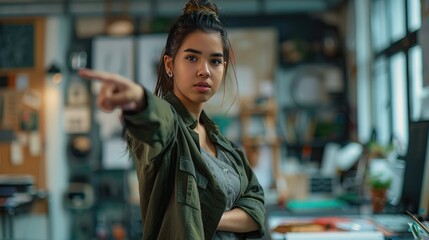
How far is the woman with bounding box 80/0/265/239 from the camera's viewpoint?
2.72 ft

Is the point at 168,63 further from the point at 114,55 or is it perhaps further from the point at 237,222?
the point at 114,55

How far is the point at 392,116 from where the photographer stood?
4645 millimetres

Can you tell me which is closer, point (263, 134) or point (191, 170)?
point (191, 170)

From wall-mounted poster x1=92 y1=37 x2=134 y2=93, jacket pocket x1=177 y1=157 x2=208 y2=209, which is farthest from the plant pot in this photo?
wall-mounted poster x1=92 y1=37 x2=134 y2=93

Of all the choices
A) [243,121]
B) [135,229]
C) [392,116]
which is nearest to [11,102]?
[135,229]

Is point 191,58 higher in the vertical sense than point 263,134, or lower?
higher

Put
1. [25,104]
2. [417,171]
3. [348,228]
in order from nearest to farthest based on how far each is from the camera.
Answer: [348,228] < [417,171] < [25,104]

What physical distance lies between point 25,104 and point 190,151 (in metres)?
5.43

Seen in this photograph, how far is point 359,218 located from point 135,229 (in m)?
3.66

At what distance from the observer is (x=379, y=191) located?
113 inches

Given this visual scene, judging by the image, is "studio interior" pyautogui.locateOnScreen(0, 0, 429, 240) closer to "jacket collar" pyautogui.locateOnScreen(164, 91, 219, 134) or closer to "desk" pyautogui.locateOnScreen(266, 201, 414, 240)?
"desk" pyautogui.locateOnScreen(266, 201, 414, 240)

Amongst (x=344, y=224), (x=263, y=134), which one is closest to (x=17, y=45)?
(x=263, y=134)

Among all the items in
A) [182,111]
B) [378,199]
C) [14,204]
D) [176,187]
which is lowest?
[14,204]

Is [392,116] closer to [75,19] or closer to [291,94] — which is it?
[291,94]
